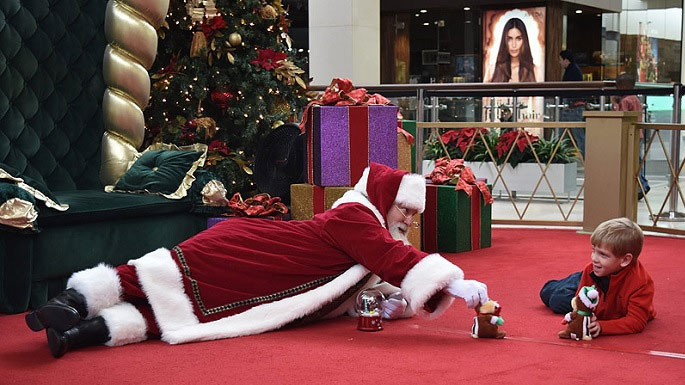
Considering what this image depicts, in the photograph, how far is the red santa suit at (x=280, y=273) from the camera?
3.85 m

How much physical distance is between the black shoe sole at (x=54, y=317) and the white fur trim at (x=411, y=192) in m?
1.38

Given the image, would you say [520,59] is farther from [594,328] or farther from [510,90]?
[594,328]

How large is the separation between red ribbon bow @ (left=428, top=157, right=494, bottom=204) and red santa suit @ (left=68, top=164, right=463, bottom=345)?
209cm

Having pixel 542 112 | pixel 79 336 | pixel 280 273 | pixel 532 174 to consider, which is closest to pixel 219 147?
pixel 280 273

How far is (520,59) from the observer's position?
1642 centimetres

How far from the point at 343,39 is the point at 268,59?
575 cm

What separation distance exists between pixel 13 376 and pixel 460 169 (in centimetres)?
364

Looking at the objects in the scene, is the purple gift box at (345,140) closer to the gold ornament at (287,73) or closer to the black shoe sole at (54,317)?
the gold ornament at (287,73)

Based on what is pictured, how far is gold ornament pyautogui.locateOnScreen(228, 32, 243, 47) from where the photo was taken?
6.61 meters

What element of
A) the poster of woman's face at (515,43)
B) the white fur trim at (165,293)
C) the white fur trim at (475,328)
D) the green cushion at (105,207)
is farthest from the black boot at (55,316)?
the poster of woman's face at (515,43)

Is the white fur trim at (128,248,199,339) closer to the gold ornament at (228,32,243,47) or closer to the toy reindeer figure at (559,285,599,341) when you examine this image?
the toy reindeer figure at (559,285,599,341)

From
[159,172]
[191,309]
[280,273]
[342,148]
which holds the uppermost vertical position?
[342,148]

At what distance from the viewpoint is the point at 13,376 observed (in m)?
3.39

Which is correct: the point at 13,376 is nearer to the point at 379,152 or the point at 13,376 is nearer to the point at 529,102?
the point at 379,152
